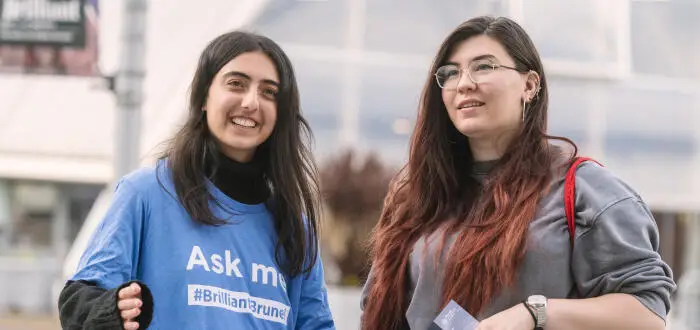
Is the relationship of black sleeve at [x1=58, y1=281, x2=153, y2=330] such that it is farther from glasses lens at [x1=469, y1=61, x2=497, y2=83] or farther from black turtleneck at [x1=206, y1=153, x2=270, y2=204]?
glasses lens at [x1=469, y1=61, x2=497, y2=83]

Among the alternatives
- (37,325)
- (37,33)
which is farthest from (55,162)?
(37,33)

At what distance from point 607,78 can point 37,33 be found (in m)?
8.89

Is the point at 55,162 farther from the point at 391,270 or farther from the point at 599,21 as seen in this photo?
the point at 391,270

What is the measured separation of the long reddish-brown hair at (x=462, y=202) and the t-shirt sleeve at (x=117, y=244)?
2.10ft

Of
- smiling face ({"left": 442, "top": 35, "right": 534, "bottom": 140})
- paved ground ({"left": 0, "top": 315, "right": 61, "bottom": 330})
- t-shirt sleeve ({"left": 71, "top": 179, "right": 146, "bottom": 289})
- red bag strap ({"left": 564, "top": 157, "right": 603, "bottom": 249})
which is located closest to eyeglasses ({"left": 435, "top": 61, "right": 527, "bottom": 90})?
smiling face ({"left": 442, "top": 35, "right": 534, "bottom": 140})

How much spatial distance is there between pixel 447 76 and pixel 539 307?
0.69 metres

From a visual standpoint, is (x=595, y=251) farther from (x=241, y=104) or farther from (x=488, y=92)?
(x=241, y=104)

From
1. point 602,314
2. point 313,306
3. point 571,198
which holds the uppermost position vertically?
point 571,198

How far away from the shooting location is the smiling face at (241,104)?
2975 millimetres

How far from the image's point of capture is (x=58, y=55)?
1010 cm

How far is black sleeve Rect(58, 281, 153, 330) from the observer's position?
2.55 metres

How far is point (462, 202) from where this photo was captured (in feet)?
9.53

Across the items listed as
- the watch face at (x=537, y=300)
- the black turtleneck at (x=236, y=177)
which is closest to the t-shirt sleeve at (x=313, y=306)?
the black turtleneck at (x=236, y=177)

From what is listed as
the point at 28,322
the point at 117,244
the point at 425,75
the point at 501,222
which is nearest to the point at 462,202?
the point at 501,222
